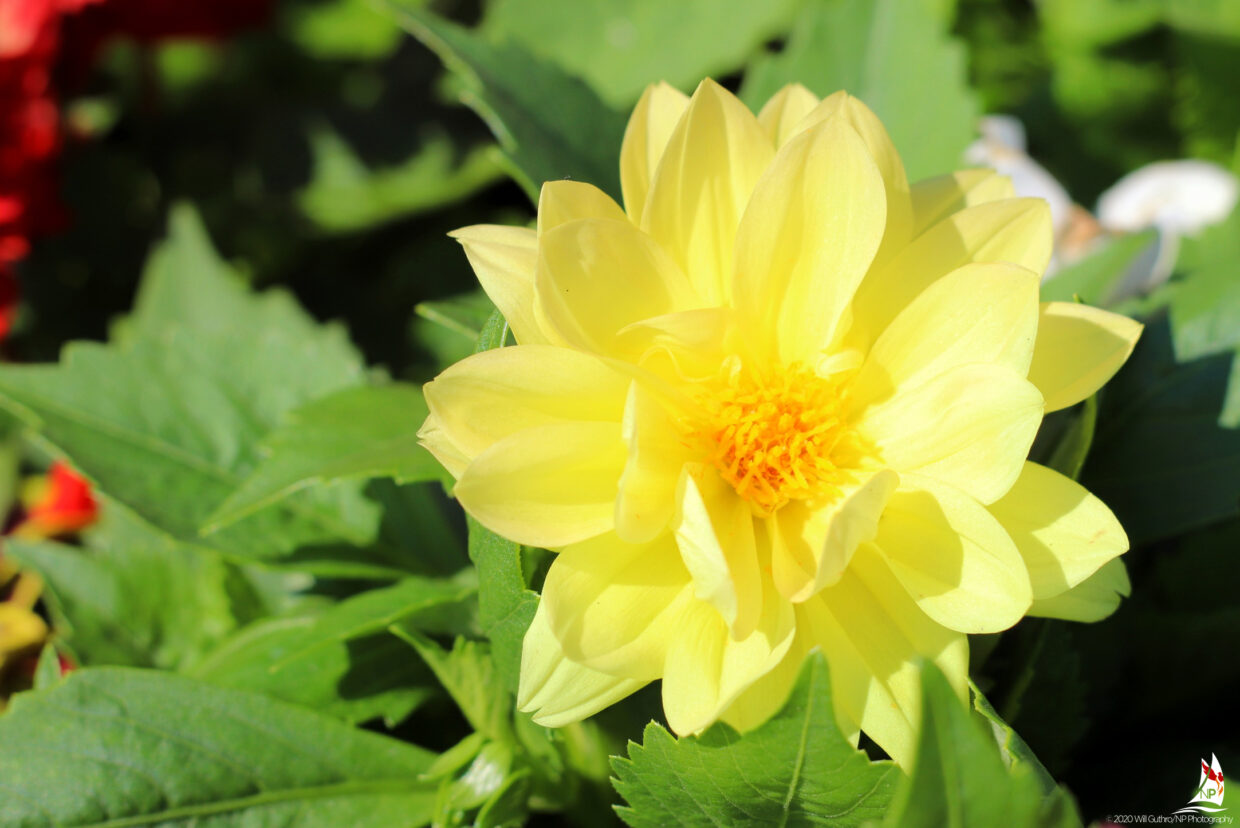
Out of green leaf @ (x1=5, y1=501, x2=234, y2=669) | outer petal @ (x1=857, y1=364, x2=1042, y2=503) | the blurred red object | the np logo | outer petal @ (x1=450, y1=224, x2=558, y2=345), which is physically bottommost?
the blurred red object

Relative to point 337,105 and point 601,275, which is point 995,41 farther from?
point 601,275

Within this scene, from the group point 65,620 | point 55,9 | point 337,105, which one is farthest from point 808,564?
point 337,105

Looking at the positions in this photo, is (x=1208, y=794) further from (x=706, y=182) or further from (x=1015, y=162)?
(x=1015, y=162)

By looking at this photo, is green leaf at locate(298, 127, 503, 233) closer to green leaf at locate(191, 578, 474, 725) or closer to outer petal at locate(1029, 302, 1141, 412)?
green leaf at locate(191, 578, 474, 725)

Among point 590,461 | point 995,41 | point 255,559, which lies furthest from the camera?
point 995,41

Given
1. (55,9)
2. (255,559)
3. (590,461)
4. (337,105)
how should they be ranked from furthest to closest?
(337,105) → (55,9) → (255,559) → (590,461)

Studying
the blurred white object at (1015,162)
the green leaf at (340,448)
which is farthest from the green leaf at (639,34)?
the green leaf at (340,448)

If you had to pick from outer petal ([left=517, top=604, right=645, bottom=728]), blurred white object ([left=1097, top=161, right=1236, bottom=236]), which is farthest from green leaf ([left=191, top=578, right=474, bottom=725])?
blurred white object ([left=1097, top=161, right=1236, bottom=236])
